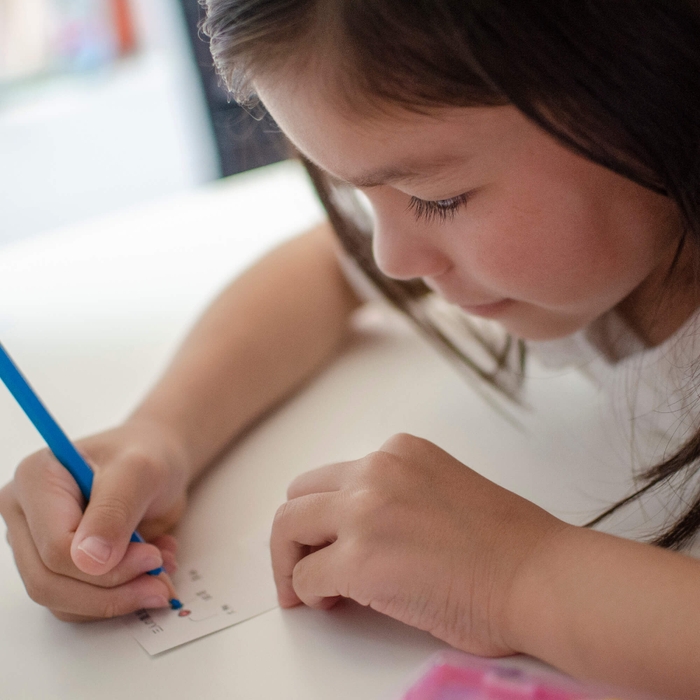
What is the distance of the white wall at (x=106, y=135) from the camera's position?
186 centimetres

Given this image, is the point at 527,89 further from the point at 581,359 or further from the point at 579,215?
the point at 581,359

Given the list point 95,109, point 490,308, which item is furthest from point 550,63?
point 95,109

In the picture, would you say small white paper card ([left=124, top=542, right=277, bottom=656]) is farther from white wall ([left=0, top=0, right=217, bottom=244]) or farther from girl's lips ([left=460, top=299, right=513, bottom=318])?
white wall ([left=0, top=0, right=217, bottom=244])

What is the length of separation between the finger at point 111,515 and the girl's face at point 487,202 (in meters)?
0.19

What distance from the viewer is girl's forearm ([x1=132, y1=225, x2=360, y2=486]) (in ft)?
2.07

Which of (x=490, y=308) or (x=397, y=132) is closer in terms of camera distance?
(x=397, y=132)

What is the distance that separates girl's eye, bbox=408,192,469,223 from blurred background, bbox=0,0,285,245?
132cm

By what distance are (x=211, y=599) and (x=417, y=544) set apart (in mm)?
126

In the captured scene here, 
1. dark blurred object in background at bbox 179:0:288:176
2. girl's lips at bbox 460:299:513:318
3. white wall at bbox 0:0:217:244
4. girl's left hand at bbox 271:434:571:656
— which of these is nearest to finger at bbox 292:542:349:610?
girl's left hand at bbox 271:434:571:656

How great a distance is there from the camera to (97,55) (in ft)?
6.31

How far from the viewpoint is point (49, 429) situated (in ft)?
1.60

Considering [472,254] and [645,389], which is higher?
[472,254]

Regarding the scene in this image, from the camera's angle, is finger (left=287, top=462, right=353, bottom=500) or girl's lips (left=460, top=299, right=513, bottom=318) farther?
girl's lips (left=460, top=299, right=513, bottom=318)

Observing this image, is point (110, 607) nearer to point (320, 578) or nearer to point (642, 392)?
point (320, 578)
